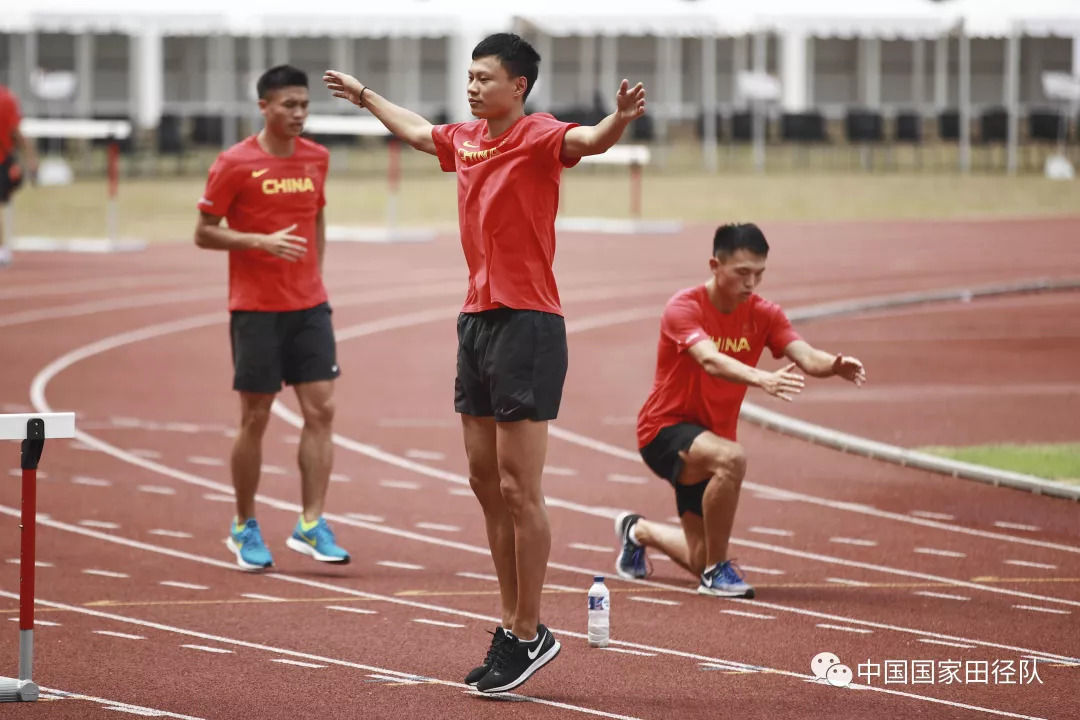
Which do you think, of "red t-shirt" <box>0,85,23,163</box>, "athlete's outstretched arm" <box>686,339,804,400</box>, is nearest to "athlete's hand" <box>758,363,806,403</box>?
"athlete's outstretched arm" <box>686,339,804,400</box>

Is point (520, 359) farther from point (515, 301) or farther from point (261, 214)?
point (261, 214)

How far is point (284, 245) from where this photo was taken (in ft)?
25.8

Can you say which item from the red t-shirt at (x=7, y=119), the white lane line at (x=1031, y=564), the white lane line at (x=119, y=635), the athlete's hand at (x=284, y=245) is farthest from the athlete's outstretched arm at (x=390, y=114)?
the red t-shirt at (x=7, y=119)

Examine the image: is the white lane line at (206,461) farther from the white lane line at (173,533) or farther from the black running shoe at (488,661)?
the black running shoe at (488,661)

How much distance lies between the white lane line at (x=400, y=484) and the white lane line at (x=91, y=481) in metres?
1.46

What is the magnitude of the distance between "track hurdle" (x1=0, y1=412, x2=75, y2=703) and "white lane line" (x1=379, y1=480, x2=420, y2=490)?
4.28m

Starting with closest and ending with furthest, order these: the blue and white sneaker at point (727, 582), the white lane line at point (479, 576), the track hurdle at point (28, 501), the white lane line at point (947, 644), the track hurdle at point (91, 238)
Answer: the track hurdle at point (28, 501), the white lane line at point (947, 644), the blue and white sneaker at point (727, 582), the white lane line at point (479, 576), the track hurdle at point (91, 238)

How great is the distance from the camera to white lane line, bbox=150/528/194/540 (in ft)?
27.8

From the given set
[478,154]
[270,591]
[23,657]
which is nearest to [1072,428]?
[270,591]

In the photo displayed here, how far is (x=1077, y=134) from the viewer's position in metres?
35.8

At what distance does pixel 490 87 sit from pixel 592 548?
10.2 feet

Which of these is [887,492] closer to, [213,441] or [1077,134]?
[213,441]

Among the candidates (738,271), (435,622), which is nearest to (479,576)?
(435,622)

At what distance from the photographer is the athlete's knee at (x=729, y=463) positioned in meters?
7.25
